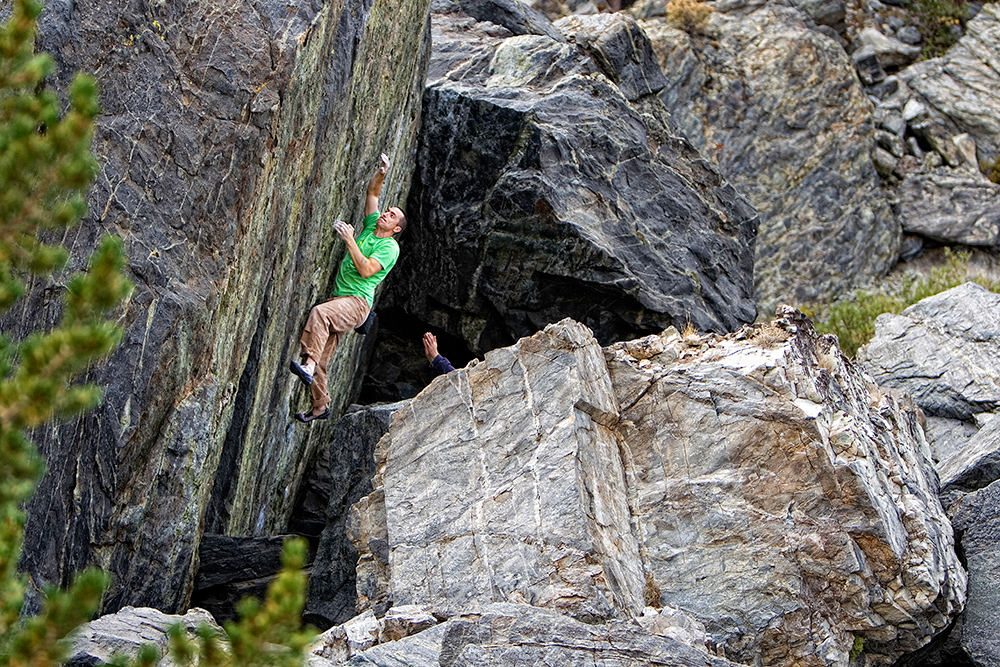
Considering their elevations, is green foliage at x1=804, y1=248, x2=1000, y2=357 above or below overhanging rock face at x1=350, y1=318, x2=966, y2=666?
above

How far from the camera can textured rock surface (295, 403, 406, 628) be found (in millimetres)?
15180

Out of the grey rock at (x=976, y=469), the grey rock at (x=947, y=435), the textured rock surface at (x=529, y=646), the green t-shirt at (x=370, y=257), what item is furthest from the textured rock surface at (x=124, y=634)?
the grey rock at (x=947, y=435)

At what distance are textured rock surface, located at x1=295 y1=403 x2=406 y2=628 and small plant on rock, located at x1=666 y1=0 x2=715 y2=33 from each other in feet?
68.1

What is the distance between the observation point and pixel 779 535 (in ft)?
40.0

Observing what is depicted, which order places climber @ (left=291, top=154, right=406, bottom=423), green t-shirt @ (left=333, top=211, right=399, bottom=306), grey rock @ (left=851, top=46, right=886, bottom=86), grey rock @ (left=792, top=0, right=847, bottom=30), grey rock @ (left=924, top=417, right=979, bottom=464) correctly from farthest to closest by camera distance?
grey rock @ (left=792, top=0, right=847, bottom=30)
grey rock @ (left=851, top=46, right=886, bottom=86)
grey rock @ (left=924, top=417, right=979, bottom=464)
green t-shirt @ (left=333, top=211, right=399, bottom=306)
climber @ (left=291, top=154, right=406, bottom=423)

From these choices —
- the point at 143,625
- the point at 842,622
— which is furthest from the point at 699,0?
the point at 143,625

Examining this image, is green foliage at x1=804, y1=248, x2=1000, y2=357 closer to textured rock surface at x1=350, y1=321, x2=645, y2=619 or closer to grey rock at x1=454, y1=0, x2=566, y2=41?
grey rock at x1=454, y1=0, x2=566, y2=41

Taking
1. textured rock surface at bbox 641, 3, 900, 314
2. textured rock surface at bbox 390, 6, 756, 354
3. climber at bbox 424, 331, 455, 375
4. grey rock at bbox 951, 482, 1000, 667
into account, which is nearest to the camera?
grey rock at bbox 951, 482, 1000, 667

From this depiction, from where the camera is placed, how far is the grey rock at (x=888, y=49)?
123 ft

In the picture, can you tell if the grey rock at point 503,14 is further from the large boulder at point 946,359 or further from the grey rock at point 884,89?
the grey rock at point 884,89

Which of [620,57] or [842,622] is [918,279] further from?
[842,622]

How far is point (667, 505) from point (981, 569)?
4988 mm

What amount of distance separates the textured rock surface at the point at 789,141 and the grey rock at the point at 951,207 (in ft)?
3.17

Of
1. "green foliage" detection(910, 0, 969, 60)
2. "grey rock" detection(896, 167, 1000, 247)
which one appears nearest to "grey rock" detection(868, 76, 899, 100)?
"green foliage" detection(910, 0, 969, 60)
